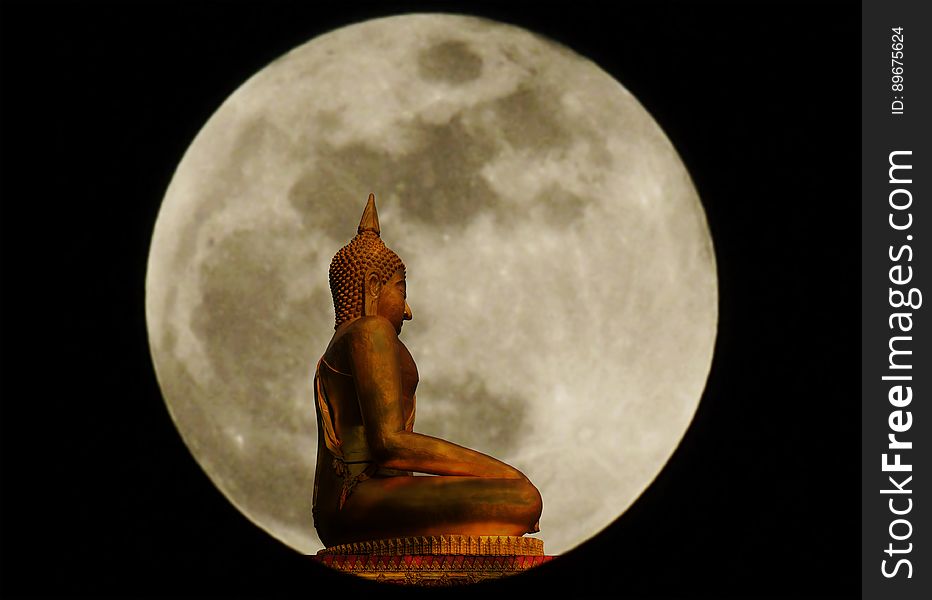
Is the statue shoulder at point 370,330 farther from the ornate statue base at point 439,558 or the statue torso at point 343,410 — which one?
the ornate statue base at point 439,558

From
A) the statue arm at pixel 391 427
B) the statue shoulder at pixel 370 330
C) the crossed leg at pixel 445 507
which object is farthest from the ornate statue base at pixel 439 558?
the statue shoulder at pixel 370 330

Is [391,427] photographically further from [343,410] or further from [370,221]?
[370,221]

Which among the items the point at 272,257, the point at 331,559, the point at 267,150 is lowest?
the point at 331,559

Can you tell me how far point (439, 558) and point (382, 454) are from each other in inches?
28.1

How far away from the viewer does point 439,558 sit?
8.54m

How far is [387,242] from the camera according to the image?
1109 centimetres

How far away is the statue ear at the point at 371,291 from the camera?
9.53 m

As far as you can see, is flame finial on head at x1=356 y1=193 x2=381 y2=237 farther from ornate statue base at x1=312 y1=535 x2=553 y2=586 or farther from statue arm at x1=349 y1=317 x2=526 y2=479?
ornate statue base at x1=312 y1=535 x2=553 y2=586

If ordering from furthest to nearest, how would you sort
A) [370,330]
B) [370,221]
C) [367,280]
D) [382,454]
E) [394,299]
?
[370,221]
[394,299]
[367,280]
[370,330]
[382,454]

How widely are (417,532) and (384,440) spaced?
574 millimetres

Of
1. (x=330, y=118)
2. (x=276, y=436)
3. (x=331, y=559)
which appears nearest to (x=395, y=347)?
(x=331, y=559)

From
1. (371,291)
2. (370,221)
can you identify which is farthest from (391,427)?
(370,221)

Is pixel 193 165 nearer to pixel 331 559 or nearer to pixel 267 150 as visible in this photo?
pixel 267 150

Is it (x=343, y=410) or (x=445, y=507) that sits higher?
(x=343, y=410)
